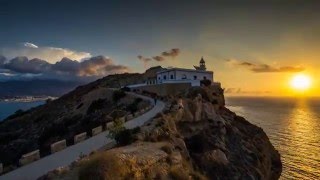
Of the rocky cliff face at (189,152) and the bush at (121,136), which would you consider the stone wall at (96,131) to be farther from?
the bush at (121,136)

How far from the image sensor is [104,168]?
1444cm

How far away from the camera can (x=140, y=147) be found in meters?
19.7

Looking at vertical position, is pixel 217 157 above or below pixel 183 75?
below

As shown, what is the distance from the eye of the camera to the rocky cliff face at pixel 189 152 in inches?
607

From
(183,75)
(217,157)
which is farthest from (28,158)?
(183,75)

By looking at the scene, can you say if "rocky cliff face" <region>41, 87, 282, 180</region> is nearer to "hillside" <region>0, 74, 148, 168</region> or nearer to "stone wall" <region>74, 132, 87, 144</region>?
"stone wall" <region>74, 132, 87, 144</region>

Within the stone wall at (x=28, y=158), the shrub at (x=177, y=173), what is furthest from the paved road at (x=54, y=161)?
the shrub at (x=177, y=173)

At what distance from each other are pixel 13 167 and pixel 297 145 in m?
62.5

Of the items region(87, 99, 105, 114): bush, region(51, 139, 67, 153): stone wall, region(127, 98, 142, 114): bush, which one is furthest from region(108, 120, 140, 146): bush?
region(87, 99, 105, 114): bush

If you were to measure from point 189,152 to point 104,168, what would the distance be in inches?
670

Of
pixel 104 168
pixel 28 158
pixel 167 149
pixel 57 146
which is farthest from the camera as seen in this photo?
pixel 57 146

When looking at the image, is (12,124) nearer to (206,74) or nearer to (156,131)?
(206,74)

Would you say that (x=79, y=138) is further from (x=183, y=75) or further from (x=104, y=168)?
(x=183, y=75)

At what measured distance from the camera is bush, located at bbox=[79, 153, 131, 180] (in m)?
14.0
